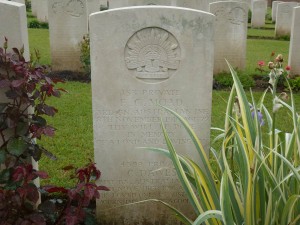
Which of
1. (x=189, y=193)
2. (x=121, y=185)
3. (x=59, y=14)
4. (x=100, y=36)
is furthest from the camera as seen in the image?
(x=59, y=14)

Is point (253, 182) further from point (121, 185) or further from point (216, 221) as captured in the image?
point (121, 185)

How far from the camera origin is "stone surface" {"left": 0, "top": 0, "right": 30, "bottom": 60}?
267 centimetres

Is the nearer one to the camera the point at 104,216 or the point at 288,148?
the point at 288,148

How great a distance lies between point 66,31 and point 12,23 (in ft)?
17.3

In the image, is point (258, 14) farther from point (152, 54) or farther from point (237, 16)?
point (152, 54)

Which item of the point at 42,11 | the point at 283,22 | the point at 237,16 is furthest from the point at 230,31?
the point at 42,11

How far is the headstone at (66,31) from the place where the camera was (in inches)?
301

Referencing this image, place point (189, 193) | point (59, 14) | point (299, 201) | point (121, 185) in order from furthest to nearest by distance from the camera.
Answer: point (59, 14) → point (121, 185) → point (189, 193) → point (299, 201)

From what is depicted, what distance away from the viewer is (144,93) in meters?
3.03

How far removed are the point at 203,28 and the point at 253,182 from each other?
3.69 feet

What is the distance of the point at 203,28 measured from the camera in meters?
2.94

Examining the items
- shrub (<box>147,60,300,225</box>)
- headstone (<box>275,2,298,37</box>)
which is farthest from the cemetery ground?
headstone (<box>275,2,298,37</box>)

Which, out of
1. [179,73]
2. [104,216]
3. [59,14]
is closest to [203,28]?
[179,73]

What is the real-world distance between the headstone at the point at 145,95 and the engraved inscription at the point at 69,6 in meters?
4.99
